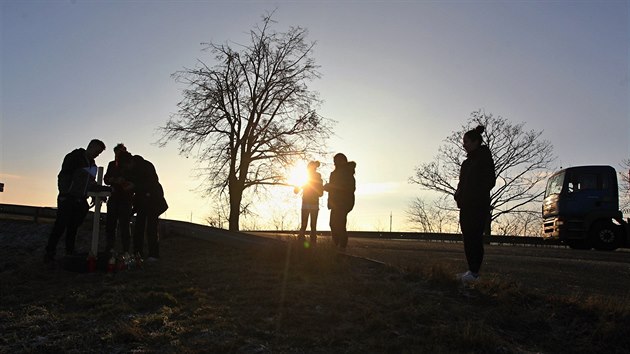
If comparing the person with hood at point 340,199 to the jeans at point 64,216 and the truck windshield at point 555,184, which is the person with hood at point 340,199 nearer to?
the jeans at point 64,216

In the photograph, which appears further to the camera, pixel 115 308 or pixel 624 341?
pixel 115 308

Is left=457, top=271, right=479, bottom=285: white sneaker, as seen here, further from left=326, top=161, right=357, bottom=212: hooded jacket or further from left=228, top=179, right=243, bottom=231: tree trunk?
left=228, top=179, right=243, bottom=231: tree trunk

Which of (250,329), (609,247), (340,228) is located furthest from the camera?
(609,247)

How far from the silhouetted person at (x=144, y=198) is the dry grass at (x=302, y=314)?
4.10 ft

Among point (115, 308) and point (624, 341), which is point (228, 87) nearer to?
point (115, 308)

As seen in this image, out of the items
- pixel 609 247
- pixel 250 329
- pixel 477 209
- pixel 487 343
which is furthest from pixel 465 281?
pixel 609 247

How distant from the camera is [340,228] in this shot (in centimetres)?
988

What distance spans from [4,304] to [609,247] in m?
15.9

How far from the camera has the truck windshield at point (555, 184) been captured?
1708 centimetres

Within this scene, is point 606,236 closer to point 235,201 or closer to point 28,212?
point 235,201

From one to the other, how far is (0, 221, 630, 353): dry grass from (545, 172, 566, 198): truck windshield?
11.8 meters

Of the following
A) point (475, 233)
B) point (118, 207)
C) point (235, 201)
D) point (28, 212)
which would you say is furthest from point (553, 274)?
point (28, 212)

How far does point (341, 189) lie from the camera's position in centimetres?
988

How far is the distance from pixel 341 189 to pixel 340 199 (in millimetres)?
183
